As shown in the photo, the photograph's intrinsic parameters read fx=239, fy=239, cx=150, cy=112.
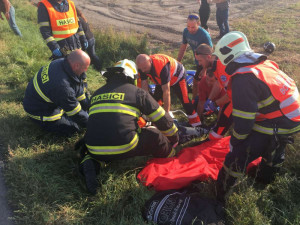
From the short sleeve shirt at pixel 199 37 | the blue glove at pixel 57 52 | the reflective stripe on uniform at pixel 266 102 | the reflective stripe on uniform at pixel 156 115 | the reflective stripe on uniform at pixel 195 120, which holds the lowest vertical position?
the reflective stripe on uniform at pixel 195 120

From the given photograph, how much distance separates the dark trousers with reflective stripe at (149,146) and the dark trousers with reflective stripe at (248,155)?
87 cm

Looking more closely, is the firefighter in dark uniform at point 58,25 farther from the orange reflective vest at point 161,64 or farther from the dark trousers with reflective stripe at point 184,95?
the dark trousers with reflective stripe at point 184,95

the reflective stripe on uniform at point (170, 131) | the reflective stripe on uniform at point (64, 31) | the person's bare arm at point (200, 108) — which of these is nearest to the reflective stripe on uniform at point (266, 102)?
the reflective stripe on uniform at point (170, 131)

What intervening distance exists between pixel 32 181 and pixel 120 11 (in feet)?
39.4

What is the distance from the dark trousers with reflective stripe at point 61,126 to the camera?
3.96 m

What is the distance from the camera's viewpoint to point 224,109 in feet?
11.8

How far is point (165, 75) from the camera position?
13.0ft

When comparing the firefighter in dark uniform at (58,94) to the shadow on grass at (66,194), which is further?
the firefighter in dark uniform at (58,94)

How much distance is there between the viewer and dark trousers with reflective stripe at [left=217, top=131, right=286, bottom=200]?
265 centimetres

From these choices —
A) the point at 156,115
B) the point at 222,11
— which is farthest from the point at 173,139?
the point at 222,11

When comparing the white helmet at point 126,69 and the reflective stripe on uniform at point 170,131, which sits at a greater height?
the white helmet at point 126,69

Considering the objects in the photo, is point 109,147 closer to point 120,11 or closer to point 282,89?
point 282,89

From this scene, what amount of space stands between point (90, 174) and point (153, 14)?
10983 mm

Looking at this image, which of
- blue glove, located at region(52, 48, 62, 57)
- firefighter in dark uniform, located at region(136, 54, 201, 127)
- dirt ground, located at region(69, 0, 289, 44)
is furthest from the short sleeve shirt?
dirt ground, located at region(69, 0, 289, 44)
